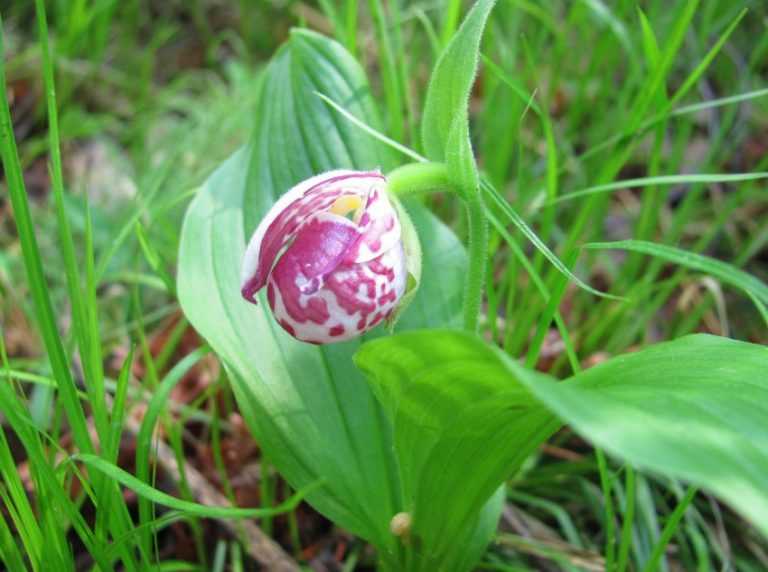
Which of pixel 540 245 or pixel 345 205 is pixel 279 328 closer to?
Result: pixel 345 205

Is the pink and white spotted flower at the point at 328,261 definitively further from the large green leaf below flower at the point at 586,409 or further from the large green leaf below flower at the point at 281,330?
the large green leaf below flower at the point at 281,330

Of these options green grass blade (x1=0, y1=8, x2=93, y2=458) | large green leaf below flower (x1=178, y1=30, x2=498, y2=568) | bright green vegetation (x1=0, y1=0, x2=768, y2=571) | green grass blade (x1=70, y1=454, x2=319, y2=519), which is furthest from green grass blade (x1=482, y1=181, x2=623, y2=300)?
green grass blade (x1=0, y1=8, x2=93, y2=458)

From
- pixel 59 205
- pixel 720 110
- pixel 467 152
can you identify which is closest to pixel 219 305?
pixel 59 205

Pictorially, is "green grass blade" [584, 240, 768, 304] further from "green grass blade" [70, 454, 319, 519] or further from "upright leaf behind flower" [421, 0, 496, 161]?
"green grass blade" [70, 454, 319, 519]

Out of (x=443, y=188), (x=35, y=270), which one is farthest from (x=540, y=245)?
(x=35, y=270)

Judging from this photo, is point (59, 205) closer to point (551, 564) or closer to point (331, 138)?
point (331, 138)

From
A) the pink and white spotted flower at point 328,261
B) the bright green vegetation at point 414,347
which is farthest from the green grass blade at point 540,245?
the pink and white spotted flower at point 328,261
